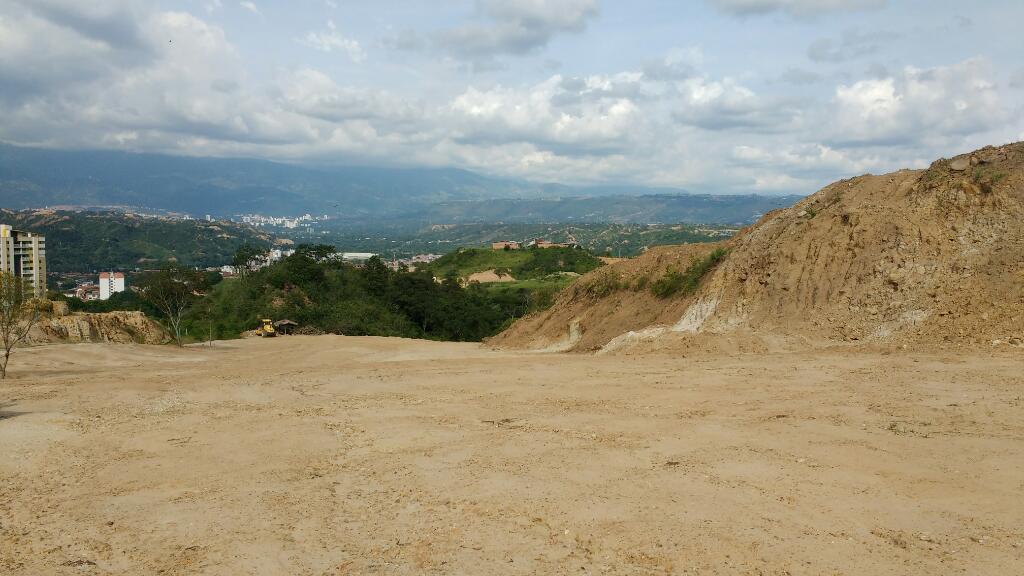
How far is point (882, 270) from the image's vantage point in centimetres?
1623

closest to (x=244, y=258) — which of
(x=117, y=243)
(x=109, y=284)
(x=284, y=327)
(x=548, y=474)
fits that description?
(x=284, y=327)

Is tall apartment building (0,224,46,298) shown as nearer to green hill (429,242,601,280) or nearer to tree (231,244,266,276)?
tree (231,244,266,276)

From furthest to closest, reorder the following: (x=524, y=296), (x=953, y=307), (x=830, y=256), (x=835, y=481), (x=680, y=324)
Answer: (x=524, y=296) → (x=680, y=324) → (x=830, y=256) → (x=953, y=307) → (x=835, y=481)

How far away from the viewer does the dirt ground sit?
21.3ft

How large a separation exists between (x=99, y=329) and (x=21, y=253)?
5981cm

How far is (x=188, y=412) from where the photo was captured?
Result: 42.1ft

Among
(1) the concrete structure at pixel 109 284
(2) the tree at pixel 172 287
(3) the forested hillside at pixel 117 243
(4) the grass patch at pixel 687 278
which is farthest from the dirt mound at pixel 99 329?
(3) the forested hillside at pixel 117 243

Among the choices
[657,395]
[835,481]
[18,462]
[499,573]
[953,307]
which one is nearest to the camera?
[499,573]

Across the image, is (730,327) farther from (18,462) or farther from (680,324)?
(18,462)

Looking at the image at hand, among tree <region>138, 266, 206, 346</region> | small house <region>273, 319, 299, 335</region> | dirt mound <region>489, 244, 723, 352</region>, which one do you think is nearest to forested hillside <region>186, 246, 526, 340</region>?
small house <region>273, 319, 299, 335</region>

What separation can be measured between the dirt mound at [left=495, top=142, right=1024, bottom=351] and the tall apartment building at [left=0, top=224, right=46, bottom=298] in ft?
236

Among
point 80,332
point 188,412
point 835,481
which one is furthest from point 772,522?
point 80,332

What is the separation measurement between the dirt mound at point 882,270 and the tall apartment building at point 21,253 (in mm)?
71859

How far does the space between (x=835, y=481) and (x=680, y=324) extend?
11.0 meters
